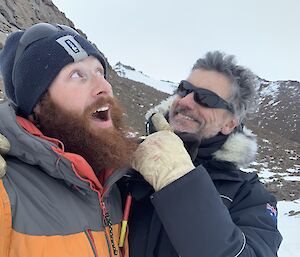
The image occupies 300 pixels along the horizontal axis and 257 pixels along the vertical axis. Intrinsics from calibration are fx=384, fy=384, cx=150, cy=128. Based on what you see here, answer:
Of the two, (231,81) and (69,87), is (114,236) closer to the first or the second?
(69,87)

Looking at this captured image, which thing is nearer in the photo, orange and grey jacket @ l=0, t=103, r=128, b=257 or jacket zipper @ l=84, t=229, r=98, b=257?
orange and grey jacket @ l=0, t=103, r=128, b=257

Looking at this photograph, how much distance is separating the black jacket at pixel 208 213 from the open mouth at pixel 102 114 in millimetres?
392

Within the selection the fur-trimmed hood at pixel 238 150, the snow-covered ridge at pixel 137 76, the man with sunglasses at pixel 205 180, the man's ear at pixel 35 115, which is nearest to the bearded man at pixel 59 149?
the man's ear at pixel 35 115

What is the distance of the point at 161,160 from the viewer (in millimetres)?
1971

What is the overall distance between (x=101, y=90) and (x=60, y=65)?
25 centimetres

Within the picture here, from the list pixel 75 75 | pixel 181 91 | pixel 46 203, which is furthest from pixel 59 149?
pixel 181 91

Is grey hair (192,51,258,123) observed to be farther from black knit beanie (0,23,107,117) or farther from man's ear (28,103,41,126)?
man's ear (28,103,41,126)

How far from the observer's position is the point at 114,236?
1.92 metres

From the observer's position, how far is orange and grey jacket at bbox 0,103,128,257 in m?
1.42

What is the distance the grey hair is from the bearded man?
2.86ft

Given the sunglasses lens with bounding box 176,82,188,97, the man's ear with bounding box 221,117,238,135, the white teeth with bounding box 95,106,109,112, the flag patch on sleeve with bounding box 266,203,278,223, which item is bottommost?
the flag patch on sleeve with bounding box 266,203,278,223

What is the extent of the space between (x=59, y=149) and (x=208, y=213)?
0.75 metres

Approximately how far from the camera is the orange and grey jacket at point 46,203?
1421mm

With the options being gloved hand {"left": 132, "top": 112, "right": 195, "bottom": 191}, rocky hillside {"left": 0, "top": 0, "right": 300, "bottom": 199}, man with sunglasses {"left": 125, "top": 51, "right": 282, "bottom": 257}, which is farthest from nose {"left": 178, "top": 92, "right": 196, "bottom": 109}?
rocky hillside {"left": 0, "top": 0, "right": 300, "bottom": 199}
